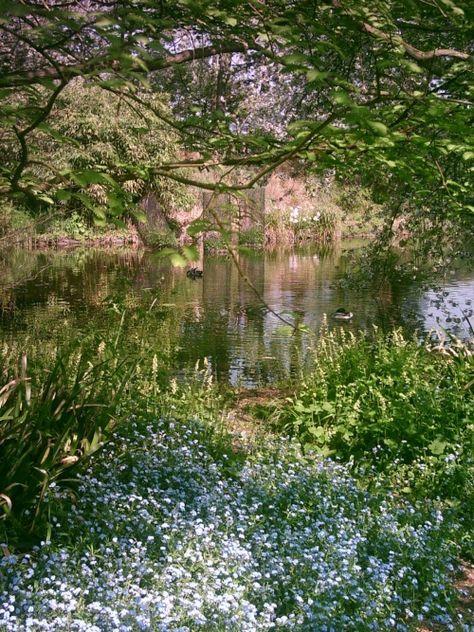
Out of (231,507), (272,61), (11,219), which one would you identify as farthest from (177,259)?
(11,219)

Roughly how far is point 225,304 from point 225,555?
32.9 feet

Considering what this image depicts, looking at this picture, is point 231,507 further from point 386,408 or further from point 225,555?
point 386,408

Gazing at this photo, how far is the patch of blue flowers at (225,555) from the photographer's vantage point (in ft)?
8.34

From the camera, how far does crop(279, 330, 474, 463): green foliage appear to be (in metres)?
4.74

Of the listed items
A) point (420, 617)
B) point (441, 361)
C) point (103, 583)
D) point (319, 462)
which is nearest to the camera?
point (103, 583)

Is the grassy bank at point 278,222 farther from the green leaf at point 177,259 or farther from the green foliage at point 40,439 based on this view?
the green leaf at point 177,259

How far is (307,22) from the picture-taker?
353 cm

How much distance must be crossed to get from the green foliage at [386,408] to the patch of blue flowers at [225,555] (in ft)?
1.78

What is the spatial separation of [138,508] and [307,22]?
93.1 inches

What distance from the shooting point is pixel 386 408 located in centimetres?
495

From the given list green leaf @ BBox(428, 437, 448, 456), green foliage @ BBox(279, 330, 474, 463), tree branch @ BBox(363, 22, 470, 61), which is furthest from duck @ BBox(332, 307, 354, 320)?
tree branch @ BBox(363, 22, 470, 61)

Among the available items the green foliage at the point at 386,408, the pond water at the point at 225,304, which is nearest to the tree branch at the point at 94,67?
the pond water at the point at 225,304

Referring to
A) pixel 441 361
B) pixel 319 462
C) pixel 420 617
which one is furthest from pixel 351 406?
pixel 420 617

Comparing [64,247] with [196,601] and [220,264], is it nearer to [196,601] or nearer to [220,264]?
[220,264]
